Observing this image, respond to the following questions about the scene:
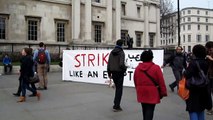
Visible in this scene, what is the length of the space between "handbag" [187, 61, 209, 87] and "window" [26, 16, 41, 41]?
28759 millimetres

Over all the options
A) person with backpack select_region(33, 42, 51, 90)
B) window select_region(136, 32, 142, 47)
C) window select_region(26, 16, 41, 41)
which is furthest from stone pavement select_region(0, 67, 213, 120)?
window select_region(136, 32, 142, 47)

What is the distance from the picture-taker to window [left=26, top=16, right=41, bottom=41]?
3209 centimetres

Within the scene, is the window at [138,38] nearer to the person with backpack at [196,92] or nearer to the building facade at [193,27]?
the person with backpack at [196,92]

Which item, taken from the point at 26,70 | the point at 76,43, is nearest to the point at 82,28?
the point at 76,43

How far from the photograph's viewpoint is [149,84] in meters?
5.54

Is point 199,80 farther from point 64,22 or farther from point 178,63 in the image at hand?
point 64,22

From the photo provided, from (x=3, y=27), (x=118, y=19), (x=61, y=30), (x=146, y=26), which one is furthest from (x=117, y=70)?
(x=146, y=26)

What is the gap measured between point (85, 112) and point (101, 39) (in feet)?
98.2

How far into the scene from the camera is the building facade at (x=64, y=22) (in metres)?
30.6

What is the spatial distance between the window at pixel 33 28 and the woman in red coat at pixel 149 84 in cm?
2823

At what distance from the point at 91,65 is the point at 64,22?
20.2 metres

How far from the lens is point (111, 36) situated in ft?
125

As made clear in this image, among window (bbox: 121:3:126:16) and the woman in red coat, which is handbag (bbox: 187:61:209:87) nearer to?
the woman in red coat

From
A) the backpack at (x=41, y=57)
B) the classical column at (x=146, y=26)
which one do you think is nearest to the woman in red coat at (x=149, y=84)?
the backpack at (x=41, y=57)
